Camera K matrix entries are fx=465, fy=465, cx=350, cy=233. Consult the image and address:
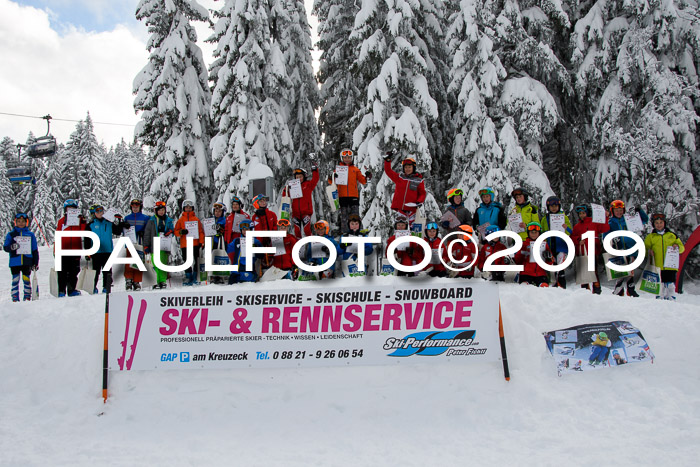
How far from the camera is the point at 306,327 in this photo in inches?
223

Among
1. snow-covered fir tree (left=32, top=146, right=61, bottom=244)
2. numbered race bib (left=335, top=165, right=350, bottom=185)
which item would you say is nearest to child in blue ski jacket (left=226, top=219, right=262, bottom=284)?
numbered race bib (left=335, top=165, right=350, bottom=185)

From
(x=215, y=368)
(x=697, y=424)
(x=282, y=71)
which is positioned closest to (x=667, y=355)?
(x=697, y=424)

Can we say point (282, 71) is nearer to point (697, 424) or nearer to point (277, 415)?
point (277, 415)

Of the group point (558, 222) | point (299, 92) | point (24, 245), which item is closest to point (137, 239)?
point (24, 245)

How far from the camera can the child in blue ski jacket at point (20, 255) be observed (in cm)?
890

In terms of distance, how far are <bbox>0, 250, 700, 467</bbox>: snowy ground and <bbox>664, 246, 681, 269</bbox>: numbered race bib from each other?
2.44 m

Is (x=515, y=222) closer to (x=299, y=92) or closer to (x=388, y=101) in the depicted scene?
(x=388, y=101)

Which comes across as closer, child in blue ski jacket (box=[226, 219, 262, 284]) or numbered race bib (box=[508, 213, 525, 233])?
numbered race bib (box=[508, 213, 525, 233])

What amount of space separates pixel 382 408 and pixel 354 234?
4.15 meters

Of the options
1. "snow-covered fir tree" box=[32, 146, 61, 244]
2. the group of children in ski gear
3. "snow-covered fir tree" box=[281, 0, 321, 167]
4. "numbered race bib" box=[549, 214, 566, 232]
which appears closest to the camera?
"numbered race bib" box=[549, 214, 566, 232]

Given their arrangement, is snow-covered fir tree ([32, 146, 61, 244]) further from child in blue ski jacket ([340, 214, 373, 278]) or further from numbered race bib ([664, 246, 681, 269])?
numbered race bib ([664, 246, 681, 269])

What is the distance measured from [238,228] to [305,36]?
39.4 feet

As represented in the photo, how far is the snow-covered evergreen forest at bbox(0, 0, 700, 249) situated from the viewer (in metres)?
13.1

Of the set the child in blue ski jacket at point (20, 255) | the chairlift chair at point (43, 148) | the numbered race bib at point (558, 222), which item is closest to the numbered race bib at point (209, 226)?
the child in blue ski jacket at point (20, 255)
